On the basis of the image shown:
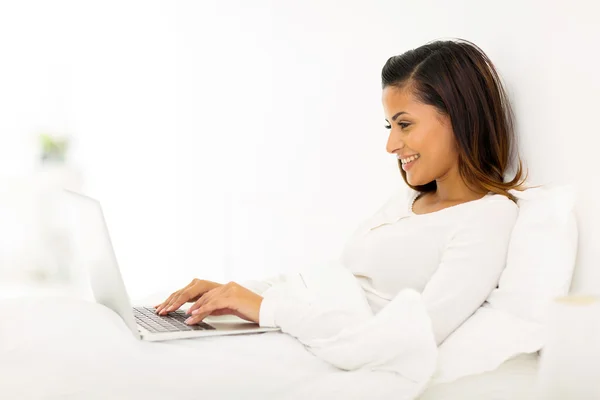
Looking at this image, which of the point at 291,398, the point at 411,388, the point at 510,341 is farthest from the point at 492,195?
the point at 291,398

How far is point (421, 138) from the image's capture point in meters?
1.52

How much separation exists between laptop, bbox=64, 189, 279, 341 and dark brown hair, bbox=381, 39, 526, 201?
1.96 feet

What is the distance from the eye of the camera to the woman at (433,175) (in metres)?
1.39

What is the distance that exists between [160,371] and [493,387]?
546mm

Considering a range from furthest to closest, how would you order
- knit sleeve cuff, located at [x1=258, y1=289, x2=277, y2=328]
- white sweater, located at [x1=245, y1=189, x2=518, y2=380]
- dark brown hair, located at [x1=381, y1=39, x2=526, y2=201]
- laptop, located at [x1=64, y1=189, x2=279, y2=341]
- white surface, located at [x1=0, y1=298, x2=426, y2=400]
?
dark brown hair, located at [x1=381, y1=39, x2=526, y2=201], knit sleeve cuff, located at [x1=258, y1=289, x2=277, y2=328], laptop, located at [x1=64, y1=189, x2=279, y2=341], white sweater, located at [x1=245, y1=189, x2=518, y2=380], white surface, located at [x1=0, y1=298, x2=426, y2=400]

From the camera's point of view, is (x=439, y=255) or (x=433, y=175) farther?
(x=433, y=175)

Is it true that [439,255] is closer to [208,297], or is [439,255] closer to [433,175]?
[433,175]

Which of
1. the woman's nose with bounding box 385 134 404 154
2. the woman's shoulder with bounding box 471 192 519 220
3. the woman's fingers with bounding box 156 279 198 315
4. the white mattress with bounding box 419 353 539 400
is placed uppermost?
the woman's nose with bounding box 385 134 404 154

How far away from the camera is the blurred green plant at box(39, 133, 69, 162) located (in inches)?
143

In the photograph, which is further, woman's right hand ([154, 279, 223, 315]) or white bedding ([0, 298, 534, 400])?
woman's right hand ([154, 279, 223, 315])

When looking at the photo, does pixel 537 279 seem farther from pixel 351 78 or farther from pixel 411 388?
pixel 351 78

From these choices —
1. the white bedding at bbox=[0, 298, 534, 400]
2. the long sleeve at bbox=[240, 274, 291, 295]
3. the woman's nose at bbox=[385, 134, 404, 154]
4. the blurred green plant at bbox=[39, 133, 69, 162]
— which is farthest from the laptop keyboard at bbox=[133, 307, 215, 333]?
the blurred green plant at bbox=[39, 133, 69, 162]

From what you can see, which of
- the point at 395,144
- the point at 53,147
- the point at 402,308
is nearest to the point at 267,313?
the point at 402,308

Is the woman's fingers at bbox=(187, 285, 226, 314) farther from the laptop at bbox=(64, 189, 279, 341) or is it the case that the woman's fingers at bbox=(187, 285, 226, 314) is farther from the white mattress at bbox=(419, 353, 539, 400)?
the white mattress at bbox=(419, 353, 539, 400)
